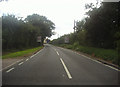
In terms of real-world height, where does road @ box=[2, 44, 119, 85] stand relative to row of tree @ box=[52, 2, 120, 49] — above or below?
below

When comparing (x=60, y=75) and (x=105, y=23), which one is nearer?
(x=60, y=75)

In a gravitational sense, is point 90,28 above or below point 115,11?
below

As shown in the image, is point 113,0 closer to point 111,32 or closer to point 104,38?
point 111,32

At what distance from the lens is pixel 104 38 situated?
25938mm

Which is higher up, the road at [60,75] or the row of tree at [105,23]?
the row of tree at [105,23]

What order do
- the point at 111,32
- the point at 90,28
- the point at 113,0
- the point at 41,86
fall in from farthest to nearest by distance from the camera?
the point at 90,28
the point at 111,32
the point at 113,0
the point at 41,86

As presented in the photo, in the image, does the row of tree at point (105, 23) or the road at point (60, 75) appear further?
the row of tree at point (105, 23)

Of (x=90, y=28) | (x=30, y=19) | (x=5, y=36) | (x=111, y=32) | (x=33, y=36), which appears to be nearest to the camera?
(x=111, y=32)

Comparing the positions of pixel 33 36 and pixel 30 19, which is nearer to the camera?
pixel 33 36

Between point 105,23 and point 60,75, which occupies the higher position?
point 105,23

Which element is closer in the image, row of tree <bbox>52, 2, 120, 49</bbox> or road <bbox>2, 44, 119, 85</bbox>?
road <bbox>2, 44, 119, 85</bbox>

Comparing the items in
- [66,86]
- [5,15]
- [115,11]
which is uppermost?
[5,15]

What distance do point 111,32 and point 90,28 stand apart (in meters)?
3.41

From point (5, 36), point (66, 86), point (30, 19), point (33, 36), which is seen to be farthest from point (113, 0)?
point (30, 19)
